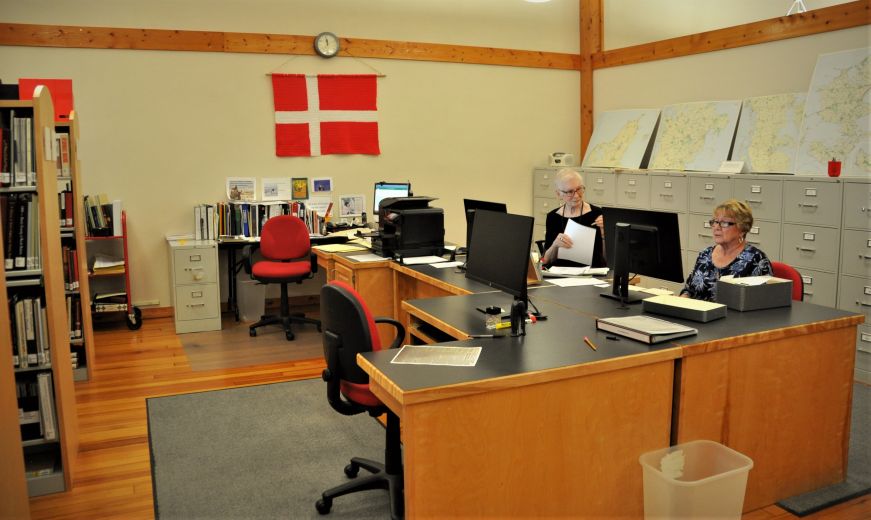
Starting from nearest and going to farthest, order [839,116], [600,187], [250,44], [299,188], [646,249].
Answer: [646,249], [839,116], [250,44], [299,188], [600,187]

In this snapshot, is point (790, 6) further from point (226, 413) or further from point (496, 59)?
point (226, 413)

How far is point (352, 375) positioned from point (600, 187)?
481 centimetres

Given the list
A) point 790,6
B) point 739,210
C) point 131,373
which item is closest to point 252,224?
point 131,373

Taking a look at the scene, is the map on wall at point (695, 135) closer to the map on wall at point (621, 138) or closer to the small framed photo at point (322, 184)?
the map on wall at point (621, 138)

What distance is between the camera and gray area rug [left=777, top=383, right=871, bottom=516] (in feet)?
10.3

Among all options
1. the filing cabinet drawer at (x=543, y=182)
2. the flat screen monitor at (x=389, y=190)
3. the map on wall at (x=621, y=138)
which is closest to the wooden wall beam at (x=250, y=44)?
the map on wall at (x=621, y=138)

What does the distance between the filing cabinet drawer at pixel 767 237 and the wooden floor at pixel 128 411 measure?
8.08 ft

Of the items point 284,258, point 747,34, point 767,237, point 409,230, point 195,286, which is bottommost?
point 195,286

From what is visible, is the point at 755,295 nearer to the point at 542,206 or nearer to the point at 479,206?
the point at 479,206

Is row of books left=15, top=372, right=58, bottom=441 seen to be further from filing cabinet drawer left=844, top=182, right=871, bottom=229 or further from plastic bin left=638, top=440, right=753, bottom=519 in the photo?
filing cabinet drawer left=844, top=182, right=871, bottom=229

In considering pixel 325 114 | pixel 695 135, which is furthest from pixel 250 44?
pixel 695 135

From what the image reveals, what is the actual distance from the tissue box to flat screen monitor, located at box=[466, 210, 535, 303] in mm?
950

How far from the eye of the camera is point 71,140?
4891 millimetres

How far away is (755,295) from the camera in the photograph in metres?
3.37
